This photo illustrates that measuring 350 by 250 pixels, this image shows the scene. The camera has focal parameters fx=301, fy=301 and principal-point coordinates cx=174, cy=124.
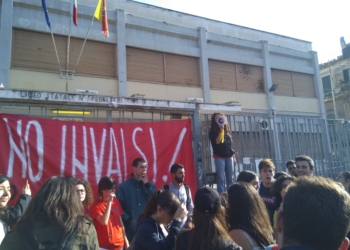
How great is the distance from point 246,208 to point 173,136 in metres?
3.28

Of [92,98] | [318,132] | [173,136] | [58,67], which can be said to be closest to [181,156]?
[173,136]

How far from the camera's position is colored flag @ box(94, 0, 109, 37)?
10.9m

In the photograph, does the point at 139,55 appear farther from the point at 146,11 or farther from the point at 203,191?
the point at 203,191

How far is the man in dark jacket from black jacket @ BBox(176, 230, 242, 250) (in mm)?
2083

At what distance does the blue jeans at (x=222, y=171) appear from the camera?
5.42m

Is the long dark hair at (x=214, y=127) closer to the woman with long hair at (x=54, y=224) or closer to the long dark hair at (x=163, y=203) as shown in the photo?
the long dark hair at (x=163, y=203)

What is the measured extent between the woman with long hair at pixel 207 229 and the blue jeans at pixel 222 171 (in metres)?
3.16

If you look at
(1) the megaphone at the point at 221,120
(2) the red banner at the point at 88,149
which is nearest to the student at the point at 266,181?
(1) the megaphone at the point at 221,120

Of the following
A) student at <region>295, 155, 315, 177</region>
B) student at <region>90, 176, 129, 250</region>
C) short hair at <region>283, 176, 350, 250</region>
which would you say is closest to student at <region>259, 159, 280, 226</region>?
student at <region>295, 155, 315, 177</region>

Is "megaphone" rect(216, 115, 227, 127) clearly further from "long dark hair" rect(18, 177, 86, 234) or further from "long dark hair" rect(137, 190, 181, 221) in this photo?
"long dark hair" rect(18, 177, 86, 234)

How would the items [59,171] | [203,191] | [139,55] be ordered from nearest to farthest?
[203,191] < [59,171] < [139,55]

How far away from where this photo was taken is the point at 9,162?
4.34 meters

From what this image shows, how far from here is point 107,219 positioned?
11.4ft

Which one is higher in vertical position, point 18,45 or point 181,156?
point 18,45
